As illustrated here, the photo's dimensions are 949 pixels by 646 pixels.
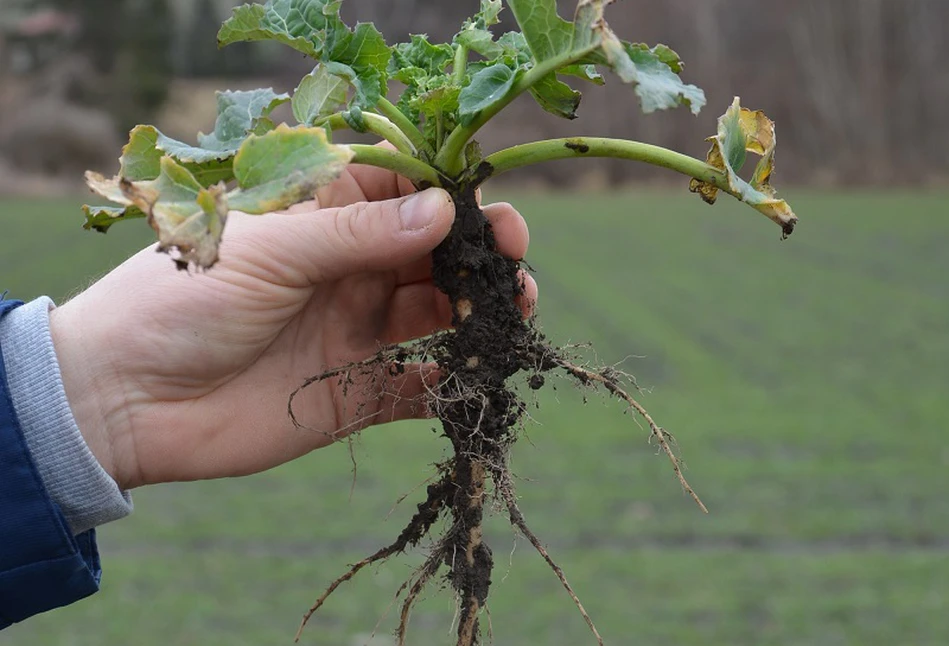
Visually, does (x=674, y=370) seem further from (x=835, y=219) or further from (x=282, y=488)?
(x=835, y=219)

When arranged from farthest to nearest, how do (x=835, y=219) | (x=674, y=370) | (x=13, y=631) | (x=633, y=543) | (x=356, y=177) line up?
(x=835, y=219)
(x=674, y=370)
(x=633, y=543)
(x=13, y=631)
(x=356, y=177)

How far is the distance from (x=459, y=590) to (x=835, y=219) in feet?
67.7

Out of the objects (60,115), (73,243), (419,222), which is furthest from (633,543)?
(60,115)

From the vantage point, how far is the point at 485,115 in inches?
76.9

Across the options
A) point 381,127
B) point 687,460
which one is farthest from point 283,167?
point 687,460

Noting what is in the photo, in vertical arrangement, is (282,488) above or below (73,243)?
below

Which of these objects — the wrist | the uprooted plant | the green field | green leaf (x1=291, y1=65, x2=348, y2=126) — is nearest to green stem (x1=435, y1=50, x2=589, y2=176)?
the uprooted plant

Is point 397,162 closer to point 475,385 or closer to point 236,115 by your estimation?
point 236,115

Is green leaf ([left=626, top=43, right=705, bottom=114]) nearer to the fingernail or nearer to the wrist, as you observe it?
the fingernail

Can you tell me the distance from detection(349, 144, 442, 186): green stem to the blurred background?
680 millimetres

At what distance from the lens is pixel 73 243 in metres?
19.1

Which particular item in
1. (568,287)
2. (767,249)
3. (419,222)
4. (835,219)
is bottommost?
(419,222)

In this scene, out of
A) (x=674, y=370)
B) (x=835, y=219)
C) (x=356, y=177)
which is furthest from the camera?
(x=835, y=219)

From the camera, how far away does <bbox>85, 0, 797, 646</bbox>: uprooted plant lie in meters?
1.57
